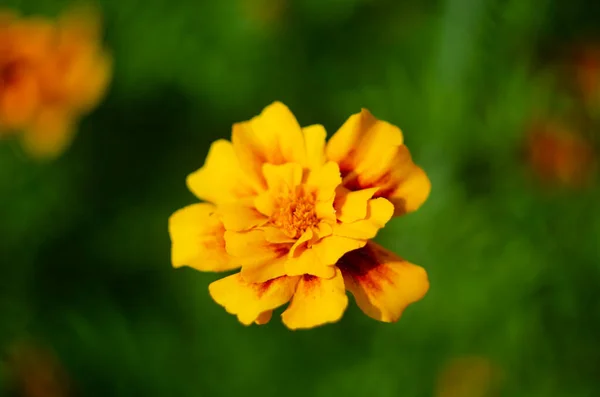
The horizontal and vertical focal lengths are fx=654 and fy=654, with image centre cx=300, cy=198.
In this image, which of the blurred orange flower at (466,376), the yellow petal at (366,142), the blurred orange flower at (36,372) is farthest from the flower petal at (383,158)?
the blurred orange flower at (36,372)

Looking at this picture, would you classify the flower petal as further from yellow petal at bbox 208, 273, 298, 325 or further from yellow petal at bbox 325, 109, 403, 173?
yellow petal at bbox 208, 273, 298, 325

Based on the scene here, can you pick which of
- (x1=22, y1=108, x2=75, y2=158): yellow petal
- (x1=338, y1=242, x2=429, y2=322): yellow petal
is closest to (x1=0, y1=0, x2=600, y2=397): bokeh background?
(x1=22, y1=108, x2=75, y2=158): yellow petal

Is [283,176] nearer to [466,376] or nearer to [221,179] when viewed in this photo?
[221,179]

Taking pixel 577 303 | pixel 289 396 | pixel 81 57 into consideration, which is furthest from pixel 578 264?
pixel 81 57

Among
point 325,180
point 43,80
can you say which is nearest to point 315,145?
point 325,180

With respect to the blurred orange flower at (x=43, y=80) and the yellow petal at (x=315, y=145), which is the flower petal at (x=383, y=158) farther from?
the blurred orange flower at (x=43, y=80)

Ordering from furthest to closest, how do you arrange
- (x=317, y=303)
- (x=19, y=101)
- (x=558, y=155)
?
(x=558, y=155) < (x=19, y=101) < (x=317, y=303)
